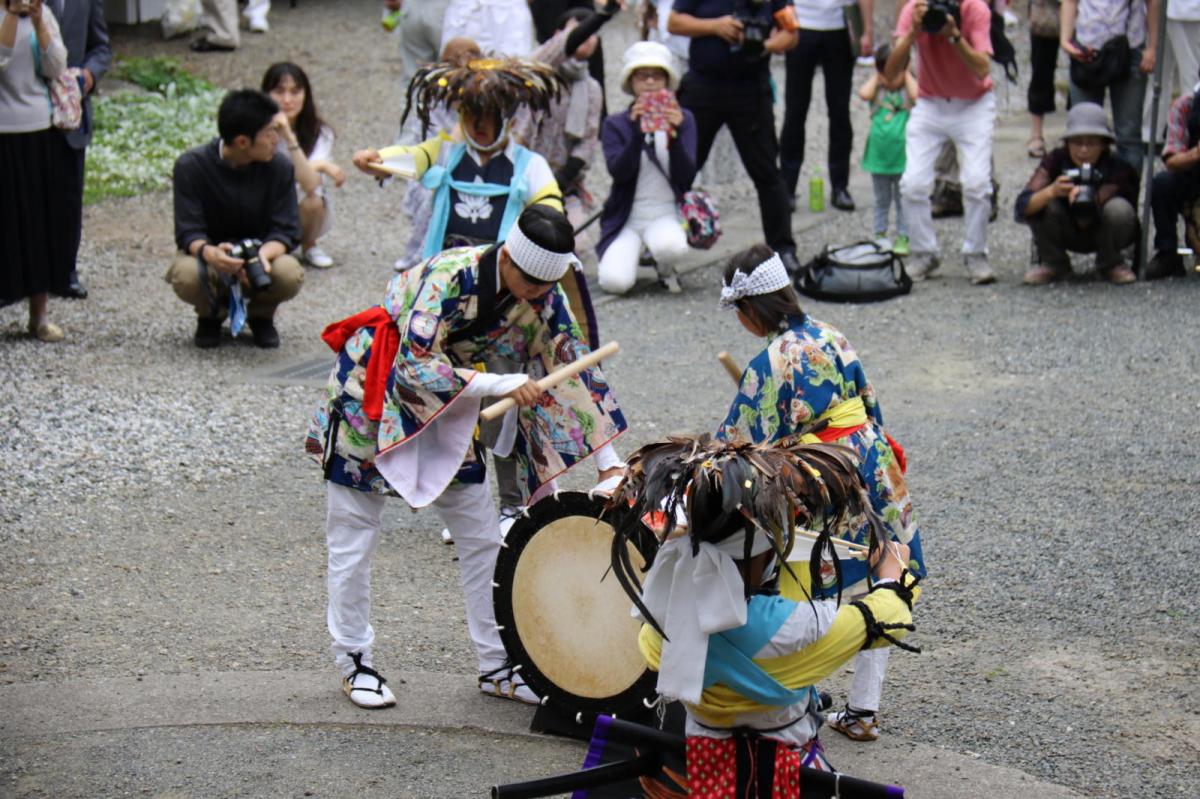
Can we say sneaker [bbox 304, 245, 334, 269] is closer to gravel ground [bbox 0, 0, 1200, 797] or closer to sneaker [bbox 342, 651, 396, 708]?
gravel ground [bbox 0, 0, 1200, 797]

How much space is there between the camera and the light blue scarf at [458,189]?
6750 mm

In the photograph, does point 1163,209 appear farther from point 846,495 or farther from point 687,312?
point 846,495

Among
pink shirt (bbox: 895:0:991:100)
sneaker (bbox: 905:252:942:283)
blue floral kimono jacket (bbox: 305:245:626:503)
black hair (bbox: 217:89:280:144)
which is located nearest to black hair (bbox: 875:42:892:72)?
pink shirt (bbox: 895:0:991:100)

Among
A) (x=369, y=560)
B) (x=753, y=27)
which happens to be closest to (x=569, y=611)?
(x=369, y=560)

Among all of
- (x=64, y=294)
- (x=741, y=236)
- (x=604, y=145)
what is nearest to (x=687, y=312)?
(x=604, y=145)

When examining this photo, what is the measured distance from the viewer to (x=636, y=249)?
9.84 meters

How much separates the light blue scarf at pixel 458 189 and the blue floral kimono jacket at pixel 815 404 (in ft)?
8.27

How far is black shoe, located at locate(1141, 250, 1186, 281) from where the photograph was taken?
9742mm

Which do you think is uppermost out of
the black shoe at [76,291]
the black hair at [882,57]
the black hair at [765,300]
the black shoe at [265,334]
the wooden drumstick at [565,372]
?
the black hair at [882,57]

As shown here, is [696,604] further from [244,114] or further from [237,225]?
[237,225]

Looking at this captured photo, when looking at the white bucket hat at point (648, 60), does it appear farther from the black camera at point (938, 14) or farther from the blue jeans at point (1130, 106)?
the blue jeans at point (1130, 106)

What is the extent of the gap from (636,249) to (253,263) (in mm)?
2489

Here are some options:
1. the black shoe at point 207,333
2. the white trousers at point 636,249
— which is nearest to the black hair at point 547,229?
the black shoe at point 207,333

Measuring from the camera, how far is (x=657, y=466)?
334 centimetres
